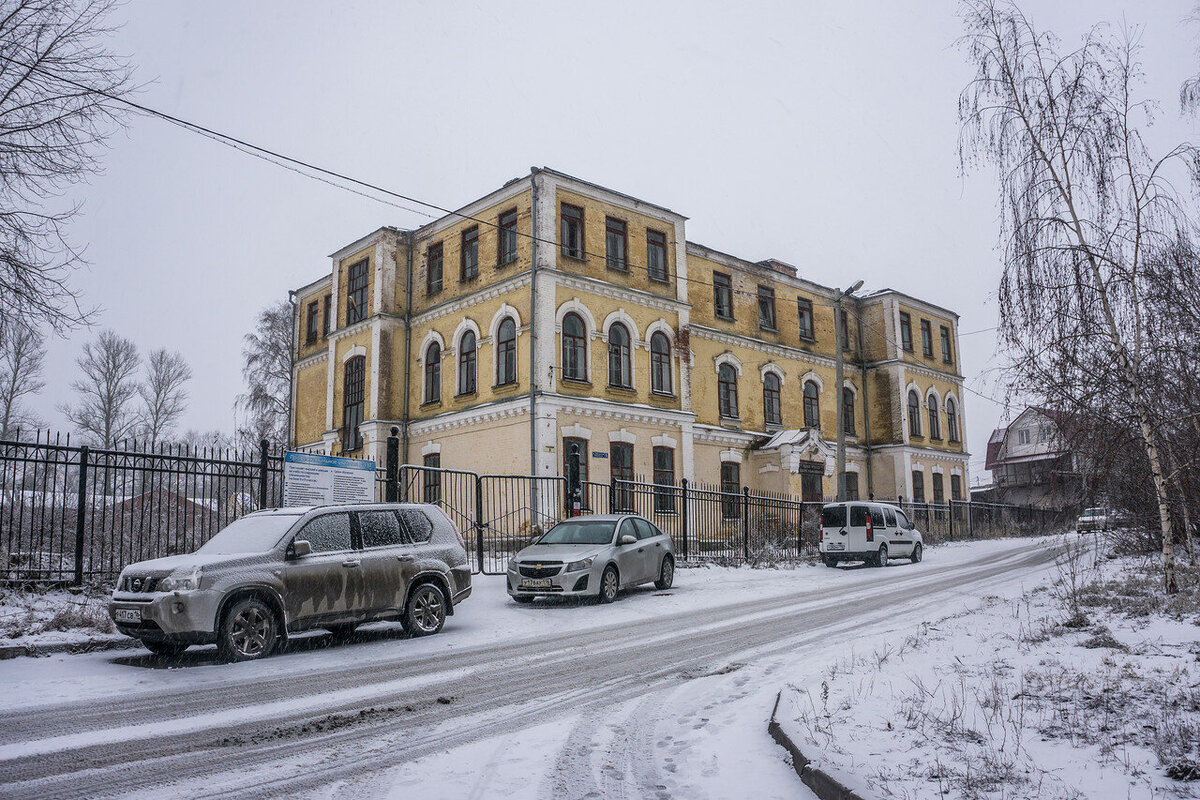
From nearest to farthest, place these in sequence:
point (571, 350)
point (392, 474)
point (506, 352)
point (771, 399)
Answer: point (392, 474), point (571, 350), point (506, 352), point (771, 399)

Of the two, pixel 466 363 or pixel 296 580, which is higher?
pixel 466 363

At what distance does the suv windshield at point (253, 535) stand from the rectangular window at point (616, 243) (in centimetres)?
2000

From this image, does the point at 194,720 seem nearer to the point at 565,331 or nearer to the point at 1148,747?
the point at 1148,747

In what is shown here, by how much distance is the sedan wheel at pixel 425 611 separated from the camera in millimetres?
11266

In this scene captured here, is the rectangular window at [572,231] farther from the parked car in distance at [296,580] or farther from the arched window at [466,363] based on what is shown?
the parked car in distance at [296,580]

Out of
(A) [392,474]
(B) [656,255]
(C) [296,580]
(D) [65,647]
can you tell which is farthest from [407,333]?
(D) [65,647]

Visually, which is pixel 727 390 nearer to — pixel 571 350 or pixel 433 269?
pixel 571 350

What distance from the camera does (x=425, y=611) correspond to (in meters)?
11.5

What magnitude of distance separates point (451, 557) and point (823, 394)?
30.4 metres

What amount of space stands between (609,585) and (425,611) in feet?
15.0

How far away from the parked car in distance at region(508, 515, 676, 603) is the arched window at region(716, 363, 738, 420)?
665 inches

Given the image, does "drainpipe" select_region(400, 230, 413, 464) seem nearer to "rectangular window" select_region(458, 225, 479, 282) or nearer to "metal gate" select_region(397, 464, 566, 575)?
"rectangular window" select_region(458, 225, 479, 282)

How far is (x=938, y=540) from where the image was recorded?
1478 inches

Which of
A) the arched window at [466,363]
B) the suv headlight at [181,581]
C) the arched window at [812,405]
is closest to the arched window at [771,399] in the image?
the arched window at [812,405]
